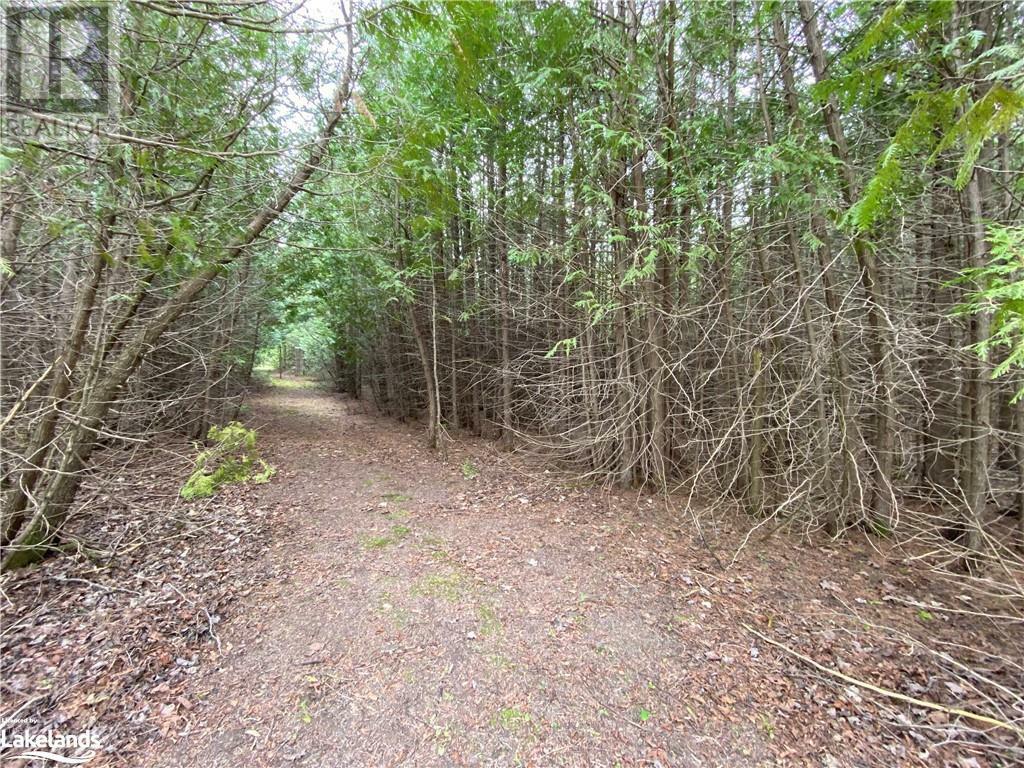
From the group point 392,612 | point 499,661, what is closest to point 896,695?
point 499,661

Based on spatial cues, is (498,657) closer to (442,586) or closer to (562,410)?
(442,586)

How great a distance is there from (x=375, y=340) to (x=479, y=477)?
646 centimetres

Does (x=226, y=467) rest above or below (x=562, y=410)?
below

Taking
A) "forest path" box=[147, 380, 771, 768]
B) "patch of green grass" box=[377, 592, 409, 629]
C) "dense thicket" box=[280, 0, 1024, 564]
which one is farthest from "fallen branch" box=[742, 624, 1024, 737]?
"patch of green grass" box=[377, 592, 409, 629]

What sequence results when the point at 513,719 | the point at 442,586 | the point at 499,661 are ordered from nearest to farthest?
the point at 513,719 → the point at 499,661 → the point at 442,586

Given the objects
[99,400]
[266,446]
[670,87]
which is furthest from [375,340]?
[670,87]

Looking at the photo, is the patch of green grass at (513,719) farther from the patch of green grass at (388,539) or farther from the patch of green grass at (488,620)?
the patch of green grass at (388,539)

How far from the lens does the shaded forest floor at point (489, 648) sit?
6.75ft

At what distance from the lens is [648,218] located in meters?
4.43

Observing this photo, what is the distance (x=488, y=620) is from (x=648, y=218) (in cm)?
432

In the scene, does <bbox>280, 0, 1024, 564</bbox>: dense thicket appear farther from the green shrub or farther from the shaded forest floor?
the green shrub

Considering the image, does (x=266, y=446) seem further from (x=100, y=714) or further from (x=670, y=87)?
(x=670, y=87)

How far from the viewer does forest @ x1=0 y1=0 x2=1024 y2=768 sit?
7.12 feet

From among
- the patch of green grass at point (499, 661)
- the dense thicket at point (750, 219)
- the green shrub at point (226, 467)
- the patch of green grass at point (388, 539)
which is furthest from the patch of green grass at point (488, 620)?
the green shrub at point (226, 467)
